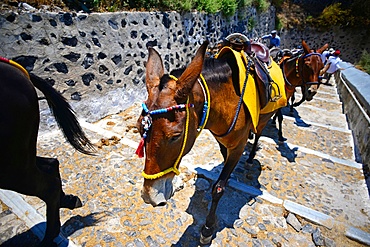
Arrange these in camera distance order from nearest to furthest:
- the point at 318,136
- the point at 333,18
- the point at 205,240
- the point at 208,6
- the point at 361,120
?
the point at 205,240, the point at 361,120, the point at 318,136, the point at 208,6, the point at 333,18

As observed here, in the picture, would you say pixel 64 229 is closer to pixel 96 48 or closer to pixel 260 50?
pixel 260 50

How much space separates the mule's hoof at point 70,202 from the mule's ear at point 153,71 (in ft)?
6.14

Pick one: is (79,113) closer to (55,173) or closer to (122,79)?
(122,79)

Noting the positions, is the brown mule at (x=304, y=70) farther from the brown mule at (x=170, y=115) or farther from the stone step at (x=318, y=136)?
the brown mule at (x=170, y=115)

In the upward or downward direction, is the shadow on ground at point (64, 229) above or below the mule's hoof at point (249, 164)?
above

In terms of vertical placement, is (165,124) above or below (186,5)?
below

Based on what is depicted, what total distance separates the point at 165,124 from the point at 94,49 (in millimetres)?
Answer: 4009

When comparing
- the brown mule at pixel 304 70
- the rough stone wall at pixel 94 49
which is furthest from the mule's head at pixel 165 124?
the brown mule at pixel 304 70

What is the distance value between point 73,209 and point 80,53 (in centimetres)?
316

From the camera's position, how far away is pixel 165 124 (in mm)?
1438

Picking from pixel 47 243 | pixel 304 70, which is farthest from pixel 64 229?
pixel 304 70

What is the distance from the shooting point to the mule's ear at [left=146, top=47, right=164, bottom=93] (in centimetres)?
157

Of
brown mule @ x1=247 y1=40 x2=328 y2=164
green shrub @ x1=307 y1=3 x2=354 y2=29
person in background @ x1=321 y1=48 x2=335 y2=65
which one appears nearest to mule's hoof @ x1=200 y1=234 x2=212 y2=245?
brown mule @ x1=247 y1=40 x2=328 y2=164

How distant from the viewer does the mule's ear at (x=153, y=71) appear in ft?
5.14
